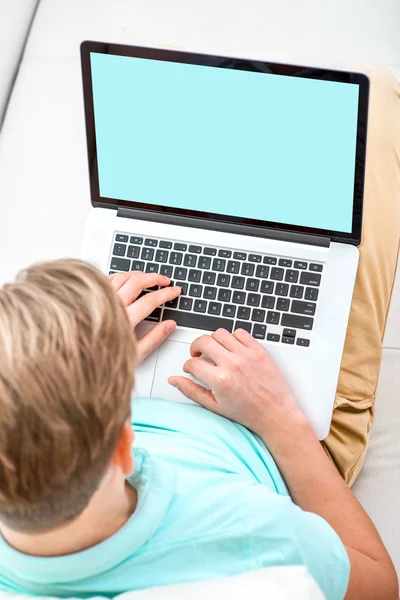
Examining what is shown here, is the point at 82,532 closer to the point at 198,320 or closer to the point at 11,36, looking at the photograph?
the point at 198,320

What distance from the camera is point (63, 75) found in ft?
4.23

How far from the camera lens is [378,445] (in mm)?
1004

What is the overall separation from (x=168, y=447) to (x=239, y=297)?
0.23 meters

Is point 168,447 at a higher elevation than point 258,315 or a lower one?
lower

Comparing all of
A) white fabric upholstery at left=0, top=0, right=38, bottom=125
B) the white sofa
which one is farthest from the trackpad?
white fabric upholstery at left=0, top=0, right=38, bottom=125

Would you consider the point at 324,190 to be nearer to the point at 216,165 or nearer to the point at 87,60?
the point at 216,165

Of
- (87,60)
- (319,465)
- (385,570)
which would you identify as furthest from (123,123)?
(385,570)

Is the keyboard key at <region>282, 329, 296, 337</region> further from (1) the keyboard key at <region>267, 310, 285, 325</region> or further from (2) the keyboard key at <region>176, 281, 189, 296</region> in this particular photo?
(2) the keyboard key at <region>176, 281, 189, 296</region>

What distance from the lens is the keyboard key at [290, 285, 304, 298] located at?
905mm

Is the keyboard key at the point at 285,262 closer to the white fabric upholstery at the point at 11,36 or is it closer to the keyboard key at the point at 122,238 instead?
the keyboard key at the point at 122,238

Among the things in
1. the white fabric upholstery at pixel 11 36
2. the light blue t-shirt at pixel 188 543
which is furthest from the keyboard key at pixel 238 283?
the white fabric upholstery at pixel 11 36

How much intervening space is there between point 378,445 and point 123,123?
0.57 meters

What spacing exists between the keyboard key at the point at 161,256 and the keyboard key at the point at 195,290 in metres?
0.05

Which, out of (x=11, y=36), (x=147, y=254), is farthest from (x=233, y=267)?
(x=11, y=36)
